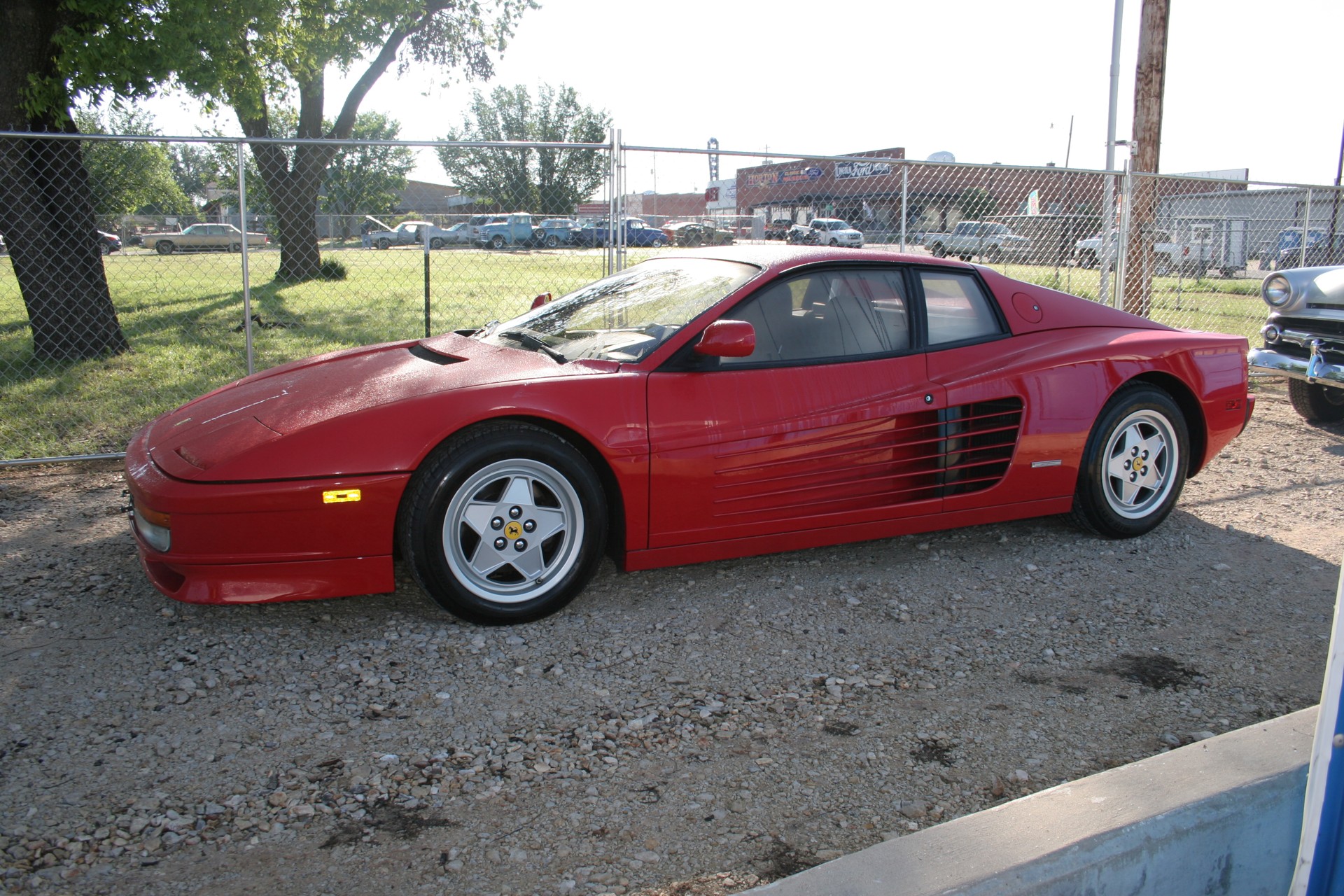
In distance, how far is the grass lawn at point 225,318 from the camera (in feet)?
22.7

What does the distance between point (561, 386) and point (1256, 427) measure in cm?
609

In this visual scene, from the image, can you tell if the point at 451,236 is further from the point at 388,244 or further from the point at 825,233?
the point at 825,233

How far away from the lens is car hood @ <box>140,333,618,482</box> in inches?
124

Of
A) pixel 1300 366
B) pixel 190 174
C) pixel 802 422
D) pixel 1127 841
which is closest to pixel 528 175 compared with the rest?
pixel 802 422

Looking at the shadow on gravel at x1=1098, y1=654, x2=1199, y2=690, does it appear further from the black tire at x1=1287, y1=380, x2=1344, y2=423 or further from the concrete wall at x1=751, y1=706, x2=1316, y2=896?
the black tire at x1=1287, y1=380, x2=1344, y2=423

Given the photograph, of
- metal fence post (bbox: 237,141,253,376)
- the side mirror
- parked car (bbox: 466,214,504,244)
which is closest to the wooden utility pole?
parked car (bbox: 466,214,504,244)

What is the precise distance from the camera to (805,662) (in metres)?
3.22

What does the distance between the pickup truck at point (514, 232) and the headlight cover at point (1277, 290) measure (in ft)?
17.4

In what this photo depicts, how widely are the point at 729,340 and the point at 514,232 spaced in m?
4.00

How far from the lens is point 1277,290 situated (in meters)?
6.93

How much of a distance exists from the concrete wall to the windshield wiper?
2.34 meters

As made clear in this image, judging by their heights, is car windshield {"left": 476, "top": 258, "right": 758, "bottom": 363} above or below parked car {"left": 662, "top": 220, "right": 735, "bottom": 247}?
below

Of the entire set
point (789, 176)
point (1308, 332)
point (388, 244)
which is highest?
point (789, 176)

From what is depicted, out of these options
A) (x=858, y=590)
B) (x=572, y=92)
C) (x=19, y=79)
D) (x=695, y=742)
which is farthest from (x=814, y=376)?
(x=572, y=92)
